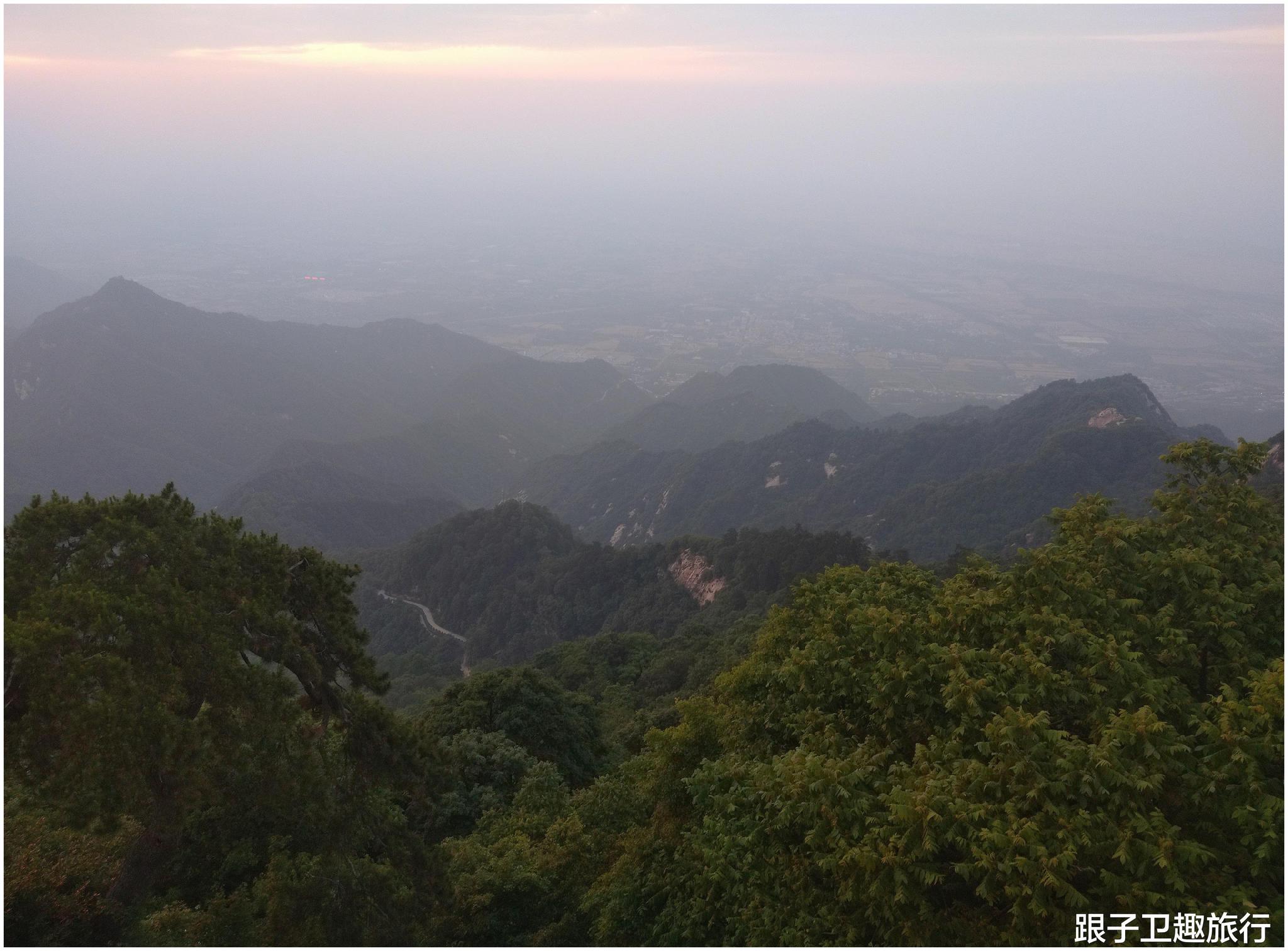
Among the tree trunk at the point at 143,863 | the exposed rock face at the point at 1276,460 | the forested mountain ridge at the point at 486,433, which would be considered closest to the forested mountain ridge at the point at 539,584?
the exposed rock face at the point at 1276,460

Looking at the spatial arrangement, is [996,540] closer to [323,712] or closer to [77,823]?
[323,712]

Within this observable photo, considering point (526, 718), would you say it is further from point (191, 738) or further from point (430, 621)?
point (430, 621)

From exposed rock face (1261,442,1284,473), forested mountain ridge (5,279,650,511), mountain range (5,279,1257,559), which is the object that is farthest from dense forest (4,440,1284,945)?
forested mountain ridge (5,279,650,511)

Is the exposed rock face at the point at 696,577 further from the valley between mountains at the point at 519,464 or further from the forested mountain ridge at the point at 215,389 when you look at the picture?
the forested mountain ridge at the point at 215,389

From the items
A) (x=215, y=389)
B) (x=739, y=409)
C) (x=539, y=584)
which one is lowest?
(x=539, y=584)

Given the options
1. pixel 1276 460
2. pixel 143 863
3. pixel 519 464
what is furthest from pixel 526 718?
pixel 519 464

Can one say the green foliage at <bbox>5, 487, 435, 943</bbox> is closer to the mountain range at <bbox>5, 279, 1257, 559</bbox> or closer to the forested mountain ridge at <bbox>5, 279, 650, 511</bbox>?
the mountain range at <bbox>5, 279, 1257, 559</bbox>
